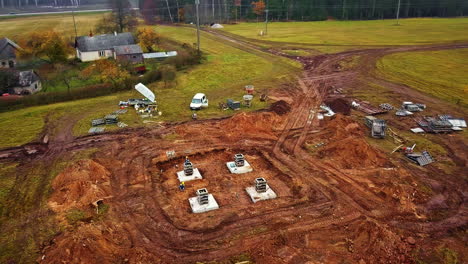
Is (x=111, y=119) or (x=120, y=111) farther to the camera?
(x=120, y=111)

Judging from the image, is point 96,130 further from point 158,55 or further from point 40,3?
point 40,3

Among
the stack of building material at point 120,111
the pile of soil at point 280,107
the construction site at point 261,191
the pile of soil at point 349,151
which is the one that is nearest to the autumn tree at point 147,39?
the stack of building material at point 120,111

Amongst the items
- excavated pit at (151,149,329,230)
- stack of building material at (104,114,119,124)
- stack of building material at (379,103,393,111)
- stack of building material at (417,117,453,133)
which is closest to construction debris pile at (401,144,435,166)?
stack of building material at (417,117,453,133)

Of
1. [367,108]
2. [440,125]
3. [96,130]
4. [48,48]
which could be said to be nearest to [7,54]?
[48,48]

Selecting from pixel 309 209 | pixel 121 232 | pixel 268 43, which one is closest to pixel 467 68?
pixel 268 43

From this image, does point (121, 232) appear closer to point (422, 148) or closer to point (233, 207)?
point (233, 207)

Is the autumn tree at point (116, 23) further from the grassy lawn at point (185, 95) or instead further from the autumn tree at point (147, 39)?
the grassy lawn at point (185, 95)
